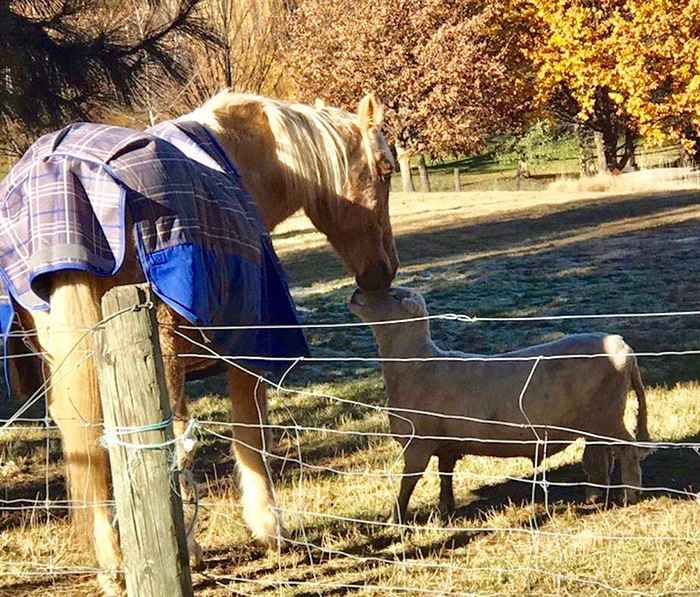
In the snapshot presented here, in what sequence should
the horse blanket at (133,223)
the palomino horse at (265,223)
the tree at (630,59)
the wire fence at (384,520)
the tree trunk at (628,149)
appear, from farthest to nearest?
the tree trunk at (628,149)
the tree at (630,59)
the wire fence at (384,520)
the palomino horse at (265,223)
the horse blanket at (133,223)

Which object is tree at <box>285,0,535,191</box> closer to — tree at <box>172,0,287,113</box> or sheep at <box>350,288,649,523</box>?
tree at <box>172,0,287,113</box>

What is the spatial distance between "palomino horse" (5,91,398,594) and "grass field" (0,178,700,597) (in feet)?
0.94

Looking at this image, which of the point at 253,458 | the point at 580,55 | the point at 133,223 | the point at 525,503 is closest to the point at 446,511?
the point at 525,503

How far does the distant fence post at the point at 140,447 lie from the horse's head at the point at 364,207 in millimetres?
2590

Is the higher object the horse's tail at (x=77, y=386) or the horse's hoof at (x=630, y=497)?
the horse's tail at (x=77, y=386)

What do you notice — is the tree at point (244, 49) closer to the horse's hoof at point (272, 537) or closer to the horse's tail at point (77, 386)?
the horse's hoof at point (272, 537)

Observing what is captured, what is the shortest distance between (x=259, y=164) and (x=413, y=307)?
1.09 m

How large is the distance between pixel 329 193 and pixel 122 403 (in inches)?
105

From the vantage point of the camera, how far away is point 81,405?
11.8 feet

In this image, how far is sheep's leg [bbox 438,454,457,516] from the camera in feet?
15.8

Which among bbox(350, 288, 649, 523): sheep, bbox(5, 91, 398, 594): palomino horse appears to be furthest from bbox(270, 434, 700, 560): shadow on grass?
bbox(5, 91, 398, 594): palomino horse

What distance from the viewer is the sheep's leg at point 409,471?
463 cm

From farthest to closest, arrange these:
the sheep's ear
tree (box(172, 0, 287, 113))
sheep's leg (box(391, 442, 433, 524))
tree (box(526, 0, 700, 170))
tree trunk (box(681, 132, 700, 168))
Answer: tree trunk (box(681, 132, 700, 168)) → tree (box(526, 0, 700, 170)) → tree (box(172, 0, 287, 113)) → the sheep's ear → sheep's leg (box(391, 442, 433, 524))

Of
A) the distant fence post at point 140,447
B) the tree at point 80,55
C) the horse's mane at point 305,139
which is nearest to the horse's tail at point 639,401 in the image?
the horse's mane at point 305,139
